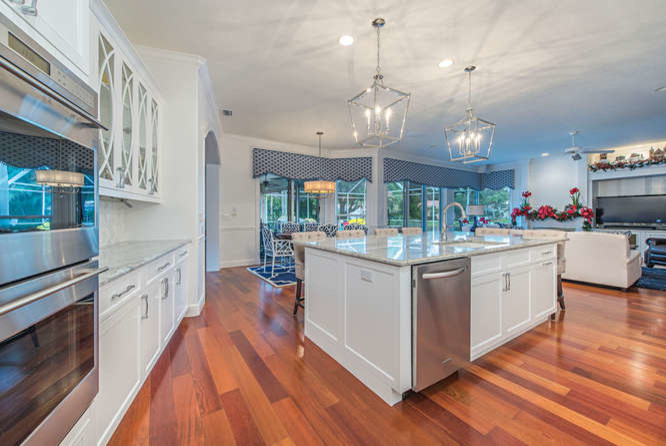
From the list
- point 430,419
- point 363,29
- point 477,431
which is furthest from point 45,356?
point 363,29

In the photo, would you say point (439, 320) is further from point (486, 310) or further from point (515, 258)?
point (515, 258)

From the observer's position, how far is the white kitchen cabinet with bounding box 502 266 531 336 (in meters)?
2.29

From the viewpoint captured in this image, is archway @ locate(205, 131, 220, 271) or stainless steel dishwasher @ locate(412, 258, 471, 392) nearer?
stainless steel dishwasher @ locate(412, 258, 471, 392)

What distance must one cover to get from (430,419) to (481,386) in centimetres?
54

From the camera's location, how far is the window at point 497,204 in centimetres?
897

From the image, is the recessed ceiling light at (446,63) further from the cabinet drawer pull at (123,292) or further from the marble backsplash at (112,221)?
the marble backsplash at (112,221)

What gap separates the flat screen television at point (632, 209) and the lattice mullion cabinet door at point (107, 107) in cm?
1032

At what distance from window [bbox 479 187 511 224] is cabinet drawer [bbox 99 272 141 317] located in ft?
32.2

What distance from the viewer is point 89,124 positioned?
3.31 ft

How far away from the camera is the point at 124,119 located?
214cm

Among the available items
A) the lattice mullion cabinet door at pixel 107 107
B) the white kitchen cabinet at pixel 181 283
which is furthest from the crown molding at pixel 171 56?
the white kitchen cabinet at pixel 181 283

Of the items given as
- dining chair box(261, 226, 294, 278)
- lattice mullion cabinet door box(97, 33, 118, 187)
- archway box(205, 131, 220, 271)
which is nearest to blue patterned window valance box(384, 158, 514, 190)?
dining chair box(261, 226, 294, 278)

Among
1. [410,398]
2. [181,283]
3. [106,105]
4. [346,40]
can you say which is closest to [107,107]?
[106,105]

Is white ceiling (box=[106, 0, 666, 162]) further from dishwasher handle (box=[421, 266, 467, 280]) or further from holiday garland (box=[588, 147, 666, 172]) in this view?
holiday garland (box=[588, 147, 666, 172])
